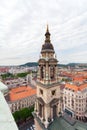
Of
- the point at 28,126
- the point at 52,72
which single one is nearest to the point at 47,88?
the point at 52,72

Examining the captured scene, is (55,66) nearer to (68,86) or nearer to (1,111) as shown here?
(1,111)

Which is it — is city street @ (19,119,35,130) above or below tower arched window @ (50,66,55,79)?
below

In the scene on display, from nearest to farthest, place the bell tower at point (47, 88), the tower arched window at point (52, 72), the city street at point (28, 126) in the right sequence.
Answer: the bell tower at point (47, 88)
the tower arched window at point (52, 72)
the city street at point (28, 126)

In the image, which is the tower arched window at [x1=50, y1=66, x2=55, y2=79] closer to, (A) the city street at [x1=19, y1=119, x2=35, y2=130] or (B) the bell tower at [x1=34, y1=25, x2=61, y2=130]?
(B) the bell tower at [x1=34, y1=25, x2=61, y2=130]

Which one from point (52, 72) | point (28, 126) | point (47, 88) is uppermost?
point (52, 72)

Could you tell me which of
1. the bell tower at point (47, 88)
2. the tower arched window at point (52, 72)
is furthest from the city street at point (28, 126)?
the tower arched window at point (52, 72)

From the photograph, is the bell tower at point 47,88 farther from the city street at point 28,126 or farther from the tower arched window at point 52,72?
the city street at point 28,126

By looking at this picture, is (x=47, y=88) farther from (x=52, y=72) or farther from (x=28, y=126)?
(x=28, y=126)

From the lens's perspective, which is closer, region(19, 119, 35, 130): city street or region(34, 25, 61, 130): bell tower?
region(34, 25, 61, 130): bell tower

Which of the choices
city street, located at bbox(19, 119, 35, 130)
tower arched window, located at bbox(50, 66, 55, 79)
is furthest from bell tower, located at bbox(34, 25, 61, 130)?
city street, located at bbox(19, 119, 35, 130)
